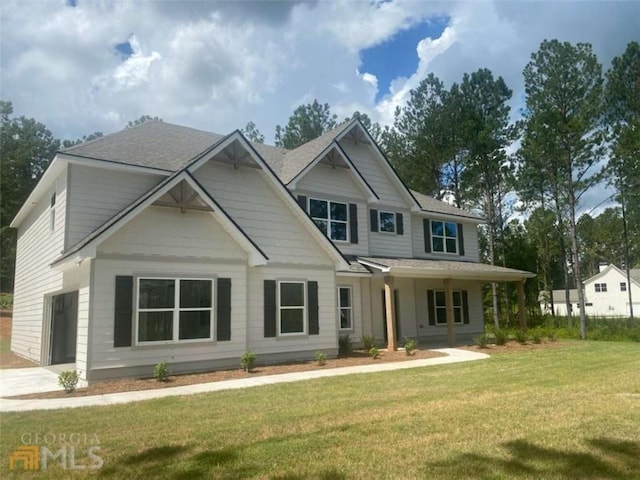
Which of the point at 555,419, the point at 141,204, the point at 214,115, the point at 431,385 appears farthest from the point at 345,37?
the point at 214,115

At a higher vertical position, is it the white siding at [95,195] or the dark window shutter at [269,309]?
the white siding at [95,195]

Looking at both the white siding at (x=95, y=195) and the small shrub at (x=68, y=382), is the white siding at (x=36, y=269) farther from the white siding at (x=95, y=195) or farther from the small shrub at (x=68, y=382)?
the small shrub at (x=68, y=382)

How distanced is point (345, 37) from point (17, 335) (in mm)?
17497

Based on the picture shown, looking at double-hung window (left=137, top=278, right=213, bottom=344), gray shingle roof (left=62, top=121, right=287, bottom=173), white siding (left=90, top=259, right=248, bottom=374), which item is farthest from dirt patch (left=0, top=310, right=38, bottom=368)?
gray shingle roof (left=62, top=121, right=287, bottom=173)

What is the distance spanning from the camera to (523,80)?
24.0m

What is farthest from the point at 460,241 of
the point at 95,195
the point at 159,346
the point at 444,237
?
the point at 95,195

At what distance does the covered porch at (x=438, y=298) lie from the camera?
60.8ft

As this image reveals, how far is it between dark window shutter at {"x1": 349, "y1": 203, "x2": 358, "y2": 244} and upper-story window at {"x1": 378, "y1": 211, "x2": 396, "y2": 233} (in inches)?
72.8

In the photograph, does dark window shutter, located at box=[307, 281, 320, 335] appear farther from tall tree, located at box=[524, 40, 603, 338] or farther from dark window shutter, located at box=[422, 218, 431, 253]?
tall tree, located at box=[524, 40, 603, 338]

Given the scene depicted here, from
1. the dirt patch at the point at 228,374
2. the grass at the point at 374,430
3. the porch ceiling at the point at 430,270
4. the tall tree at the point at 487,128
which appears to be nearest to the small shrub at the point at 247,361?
the dirt patch at the point at 228,374

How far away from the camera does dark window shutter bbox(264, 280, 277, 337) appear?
45.0ft

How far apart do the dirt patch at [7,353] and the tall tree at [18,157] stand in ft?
27.3

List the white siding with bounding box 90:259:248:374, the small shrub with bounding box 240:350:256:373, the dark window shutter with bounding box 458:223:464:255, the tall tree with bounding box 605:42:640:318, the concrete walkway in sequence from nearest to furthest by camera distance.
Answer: the concrete walkway, the white siding with bounding box 90:259:248:374, the small shrub with bounding box 240:350:256:373, the dark window shutter with bounding box 458:223:464:255, the tall tree with bounding box 605:42:640:318

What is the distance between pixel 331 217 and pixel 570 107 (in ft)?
44.7
